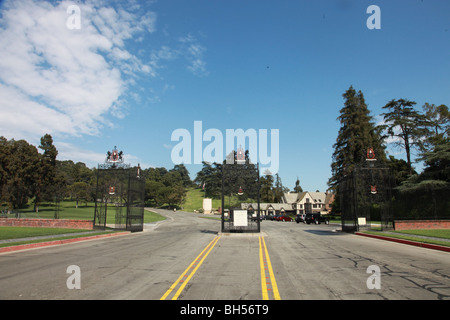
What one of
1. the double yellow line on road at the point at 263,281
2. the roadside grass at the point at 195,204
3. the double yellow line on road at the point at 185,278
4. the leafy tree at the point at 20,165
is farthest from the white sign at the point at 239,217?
the roadside grass at the point at 195,204

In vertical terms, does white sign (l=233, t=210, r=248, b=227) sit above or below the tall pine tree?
below

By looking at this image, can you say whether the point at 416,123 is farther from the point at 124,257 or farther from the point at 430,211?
the point at 124,257

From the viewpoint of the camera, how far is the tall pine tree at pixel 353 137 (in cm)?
4922

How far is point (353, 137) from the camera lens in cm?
5022

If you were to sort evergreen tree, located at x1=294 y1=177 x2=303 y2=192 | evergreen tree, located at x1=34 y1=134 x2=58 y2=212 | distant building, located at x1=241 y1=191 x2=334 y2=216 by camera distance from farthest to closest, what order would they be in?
evergreen tree, located at x1=294 y1=177 x2=303 y2=192 → distant building, located at x1=241 y1=191 x2=334 y2=216 → evergreen tree, located at x1=34 y1=134 x2=58 y2=212

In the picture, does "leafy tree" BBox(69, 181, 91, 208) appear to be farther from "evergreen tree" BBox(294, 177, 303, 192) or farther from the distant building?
"evergreen tree" BBox(294, 177, 303, 192)

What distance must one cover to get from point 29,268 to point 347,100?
54764 mm

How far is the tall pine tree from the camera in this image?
49219 millimetres

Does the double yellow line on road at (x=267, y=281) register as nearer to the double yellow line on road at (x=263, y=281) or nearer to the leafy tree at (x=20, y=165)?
the double yellow line on road at (x=263, y=281)
